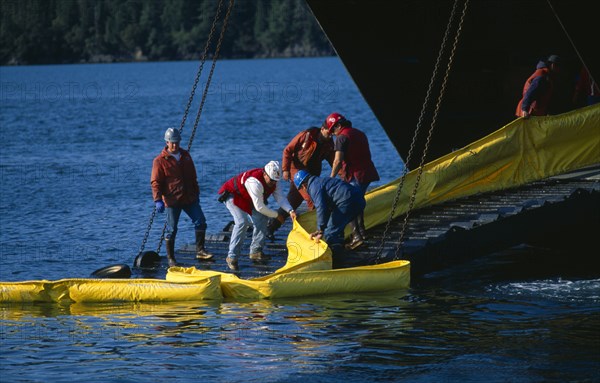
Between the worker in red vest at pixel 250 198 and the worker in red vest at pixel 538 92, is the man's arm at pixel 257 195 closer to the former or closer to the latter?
the worker in red vest at pixel 250 198

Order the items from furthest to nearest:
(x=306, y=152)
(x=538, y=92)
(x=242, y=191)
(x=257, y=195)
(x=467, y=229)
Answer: (x=538, y=92) < (x=467, y=229) < (x=306, y=152) < (x=242, y=191) < (x=257, y=195)

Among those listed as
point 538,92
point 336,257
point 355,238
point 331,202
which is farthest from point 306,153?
point 538,92

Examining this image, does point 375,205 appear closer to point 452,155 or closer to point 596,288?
point 452,155

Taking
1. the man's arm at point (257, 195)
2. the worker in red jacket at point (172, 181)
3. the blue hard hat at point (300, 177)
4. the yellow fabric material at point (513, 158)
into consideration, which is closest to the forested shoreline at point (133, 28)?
the yellow fabric material at point (513, 158)

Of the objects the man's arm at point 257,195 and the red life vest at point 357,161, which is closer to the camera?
the man's arm at point 257,195

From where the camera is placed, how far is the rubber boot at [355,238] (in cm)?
1711

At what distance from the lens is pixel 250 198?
16109 millimetres

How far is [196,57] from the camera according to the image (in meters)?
188

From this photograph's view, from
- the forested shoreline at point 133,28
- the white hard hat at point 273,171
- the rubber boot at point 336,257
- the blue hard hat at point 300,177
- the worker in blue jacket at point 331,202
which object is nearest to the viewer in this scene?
the white hard hat at point 273,171

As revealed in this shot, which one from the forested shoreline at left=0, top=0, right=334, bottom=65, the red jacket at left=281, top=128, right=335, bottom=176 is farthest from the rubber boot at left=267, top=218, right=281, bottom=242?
the forested shoreline at left=0, top=0, right=334, bottom=65

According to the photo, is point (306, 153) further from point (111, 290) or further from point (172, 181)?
point (111, 290)

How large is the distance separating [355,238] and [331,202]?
1.17m

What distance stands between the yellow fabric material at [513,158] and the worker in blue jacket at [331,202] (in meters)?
2.04

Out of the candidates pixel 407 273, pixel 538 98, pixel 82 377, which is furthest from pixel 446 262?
pixel 82 377
